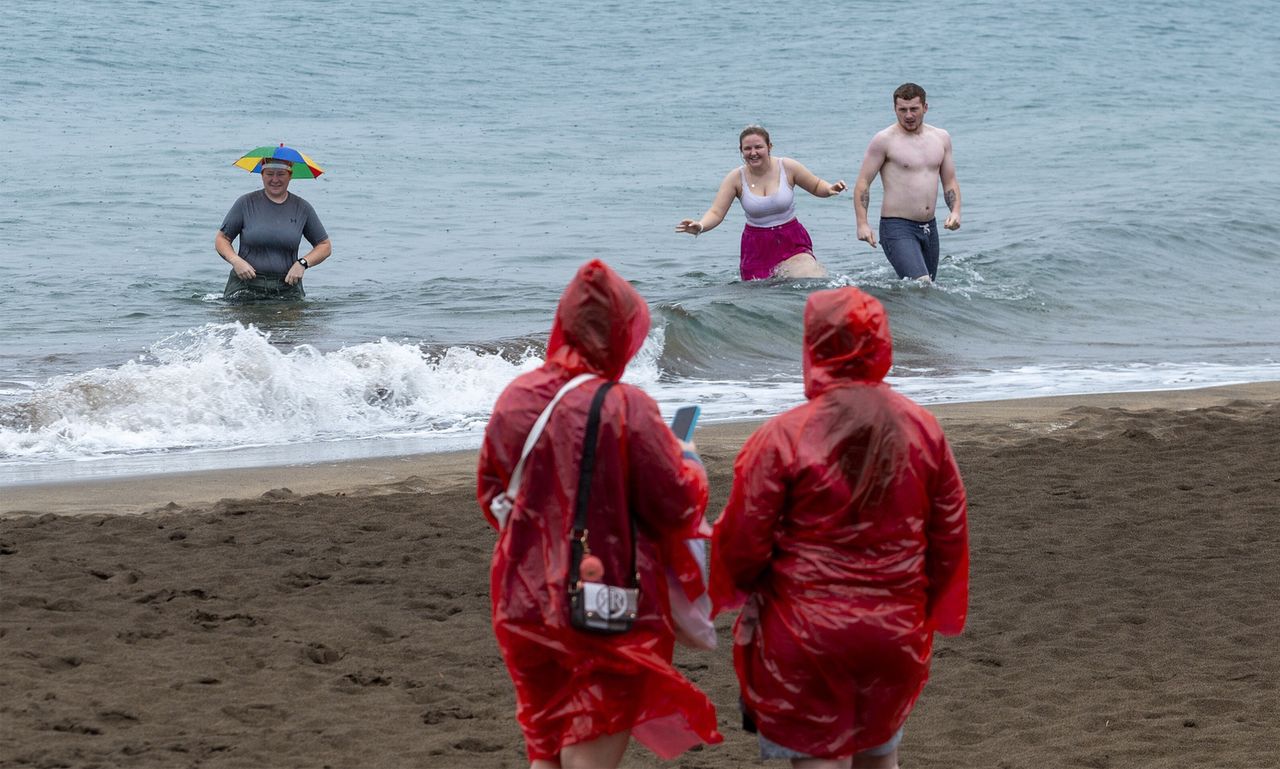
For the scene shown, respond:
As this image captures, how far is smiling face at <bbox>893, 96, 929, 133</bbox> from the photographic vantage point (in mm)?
11180

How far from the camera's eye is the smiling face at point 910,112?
11180 millimetres

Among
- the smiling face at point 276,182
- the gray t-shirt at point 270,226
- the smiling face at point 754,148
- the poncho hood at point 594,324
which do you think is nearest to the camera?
the poncho hood at point 594,324

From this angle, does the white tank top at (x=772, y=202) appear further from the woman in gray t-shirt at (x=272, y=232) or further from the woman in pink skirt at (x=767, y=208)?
the woman in gray t-shirt at (x=272, y=232)

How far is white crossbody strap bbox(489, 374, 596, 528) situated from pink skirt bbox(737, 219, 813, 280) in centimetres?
909

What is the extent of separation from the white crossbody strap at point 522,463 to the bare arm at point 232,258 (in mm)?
8827

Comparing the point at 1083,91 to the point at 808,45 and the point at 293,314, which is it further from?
the point at 293,314

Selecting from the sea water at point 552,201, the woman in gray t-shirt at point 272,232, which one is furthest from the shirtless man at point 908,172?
the woman in gray t-shirt at point 272,232

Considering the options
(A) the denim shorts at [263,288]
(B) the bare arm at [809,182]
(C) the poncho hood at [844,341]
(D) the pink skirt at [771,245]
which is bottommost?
(A) the denim shorts at [263,288]

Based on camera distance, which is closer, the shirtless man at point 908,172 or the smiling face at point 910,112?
the smiling face at point 910,112

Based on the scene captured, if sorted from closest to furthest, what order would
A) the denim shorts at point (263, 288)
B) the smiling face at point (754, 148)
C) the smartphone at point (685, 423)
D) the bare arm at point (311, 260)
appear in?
1. the smartphone at point (685, 423)
2. the smiling face at point (754, 148)
3. the bare arm at point (311, 260)
4. the denim shorts at point (263, 288)

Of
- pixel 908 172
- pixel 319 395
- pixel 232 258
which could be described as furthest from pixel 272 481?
pixel 908 172

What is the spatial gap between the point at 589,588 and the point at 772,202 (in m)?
8.96

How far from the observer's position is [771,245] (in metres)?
12.5

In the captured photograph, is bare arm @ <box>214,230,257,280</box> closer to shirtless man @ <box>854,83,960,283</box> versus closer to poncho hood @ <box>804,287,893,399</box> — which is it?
shirtless man @ <box>854,83,960,283</box>
